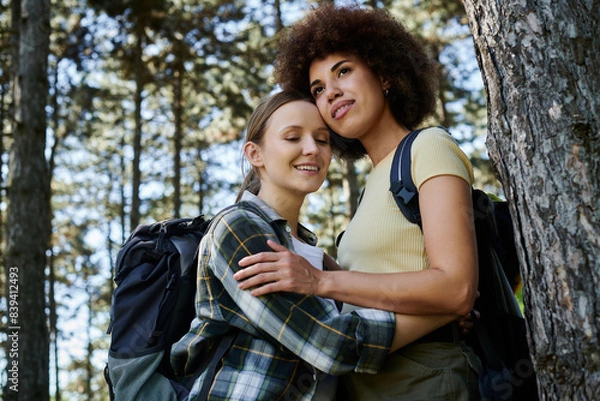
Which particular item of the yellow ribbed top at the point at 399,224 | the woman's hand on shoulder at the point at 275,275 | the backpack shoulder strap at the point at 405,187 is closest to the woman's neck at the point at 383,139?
the yellow ribbed top at the point at 399,224

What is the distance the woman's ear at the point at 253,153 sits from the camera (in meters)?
3.45

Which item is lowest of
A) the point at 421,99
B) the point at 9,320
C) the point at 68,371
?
the point at 68,371

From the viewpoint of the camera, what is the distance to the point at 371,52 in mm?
3516

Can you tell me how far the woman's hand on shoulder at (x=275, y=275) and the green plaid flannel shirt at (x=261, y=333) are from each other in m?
0.04

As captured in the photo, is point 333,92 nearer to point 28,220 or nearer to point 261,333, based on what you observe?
point 261,333

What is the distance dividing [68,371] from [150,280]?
804 inches

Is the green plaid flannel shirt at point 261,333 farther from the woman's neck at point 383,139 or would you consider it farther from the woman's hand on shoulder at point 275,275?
the woman's neck at point 383,139

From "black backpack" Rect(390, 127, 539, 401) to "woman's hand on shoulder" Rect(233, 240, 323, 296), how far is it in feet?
1.88

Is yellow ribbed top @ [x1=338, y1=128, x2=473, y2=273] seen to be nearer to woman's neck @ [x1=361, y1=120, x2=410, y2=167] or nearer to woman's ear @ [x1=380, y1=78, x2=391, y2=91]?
woman's neck @ [x1=361, y1=120, x2=410, y2=167]

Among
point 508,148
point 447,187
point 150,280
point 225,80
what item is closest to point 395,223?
point 447,187

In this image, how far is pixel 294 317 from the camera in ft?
8.68

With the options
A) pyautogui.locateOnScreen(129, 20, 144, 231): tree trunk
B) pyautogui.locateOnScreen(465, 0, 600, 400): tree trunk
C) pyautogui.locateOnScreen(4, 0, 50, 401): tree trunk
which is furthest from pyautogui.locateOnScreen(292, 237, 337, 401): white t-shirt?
pyautogui.locateOnScreen(129, 20, 144, 231): tree trunk

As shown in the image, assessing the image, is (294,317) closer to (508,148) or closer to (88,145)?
(508,148)

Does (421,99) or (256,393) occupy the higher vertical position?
(421,99)
